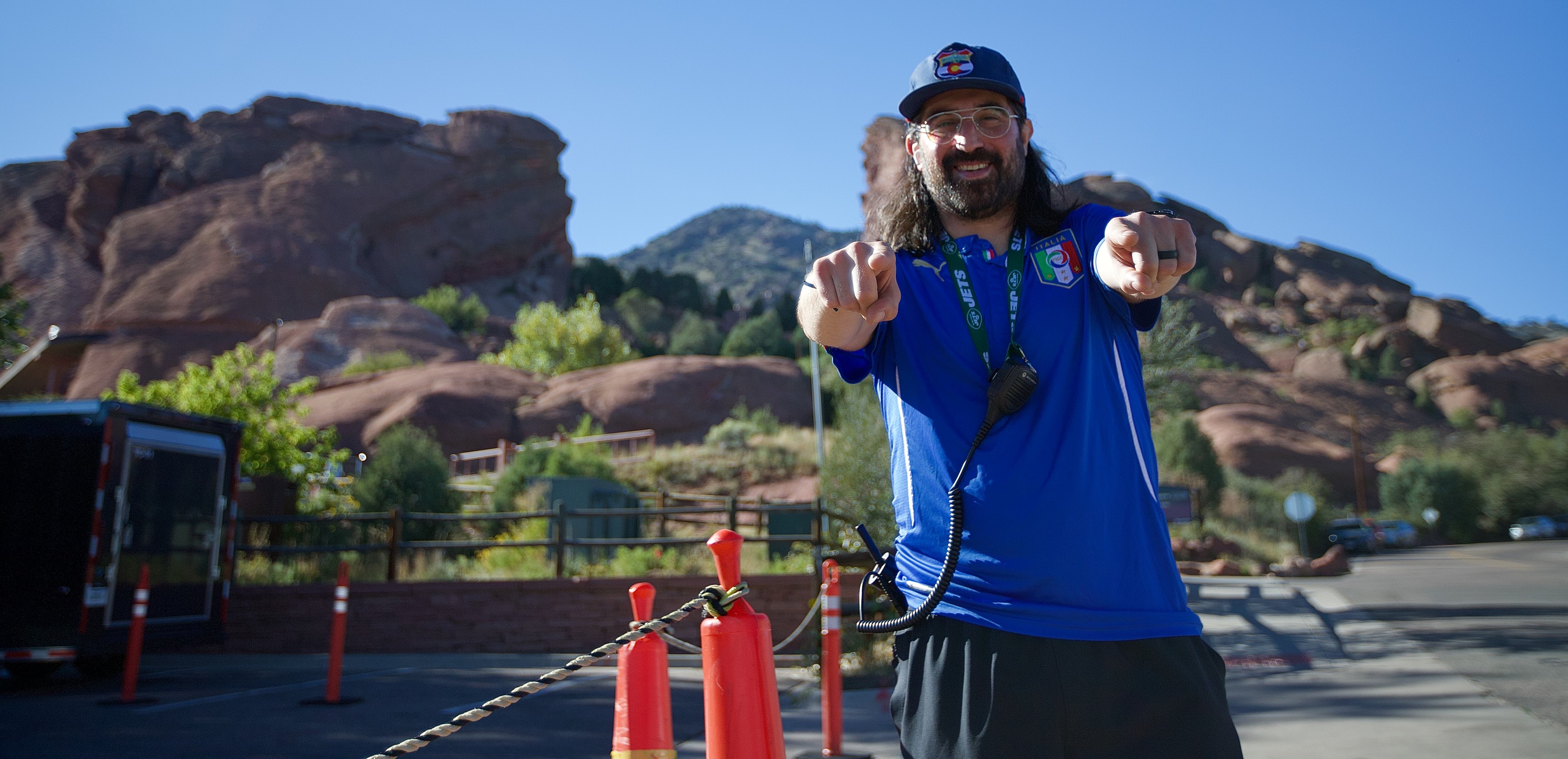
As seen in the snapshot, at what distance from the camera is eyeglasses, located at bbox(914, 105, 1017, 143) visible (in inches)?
70.8

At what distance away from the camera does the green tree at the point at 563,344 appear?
47.9 meters

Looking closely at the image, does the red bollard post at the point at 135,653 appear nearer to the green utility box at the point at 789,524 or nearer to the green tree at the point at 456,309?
the green utility box at the point at 789,524

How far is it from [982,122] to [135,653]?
908 cm

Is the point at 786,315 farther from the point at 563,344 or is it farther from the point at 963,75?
the point at 963,75

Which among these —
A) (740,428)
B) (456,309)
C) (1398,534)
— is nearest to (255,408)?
(740,428)

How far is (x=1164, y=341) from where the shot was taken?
1323 cm

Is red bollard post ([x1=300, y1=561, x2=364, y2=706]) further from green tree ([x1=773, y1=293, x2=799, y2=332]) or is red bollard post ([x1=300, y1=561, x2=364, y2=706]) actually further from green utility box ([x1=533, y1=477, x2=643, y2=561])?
green tree ([x1=773, y1=293, x2=799, y2=332])

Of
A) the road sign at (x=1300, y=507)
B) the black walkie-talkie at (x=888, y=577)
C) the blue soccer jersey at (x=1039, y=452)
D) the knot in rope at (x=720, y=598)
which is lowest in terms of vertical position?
the knot in rope at (x=720, y=598)

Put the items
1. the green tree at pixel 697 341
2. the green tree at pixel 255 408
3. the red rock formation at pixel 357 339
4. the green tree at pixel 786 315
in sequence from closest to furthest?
the green tree at pixel 255 408 < the red rock formation at pixel 357 339 < the green tree at pixel 697 341 < the green tree at pixel 786 315

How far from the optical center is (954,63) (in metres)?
1.81

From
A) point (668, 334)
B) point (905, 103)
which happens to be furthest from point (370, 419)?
point (668, 334)

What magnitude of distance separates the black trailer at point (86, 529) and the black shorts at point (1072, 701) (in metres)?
10.1

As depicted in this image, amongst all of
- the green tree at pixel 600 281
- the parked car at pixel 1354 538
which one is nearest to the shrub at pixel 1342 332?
the parked car at pixel 1354 538

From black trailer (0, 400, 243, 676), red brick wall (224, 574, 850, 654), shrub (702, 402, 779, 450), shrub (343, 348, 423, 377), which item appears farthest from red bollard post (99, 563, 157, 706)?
shrub (343, 348, 423, 377)
